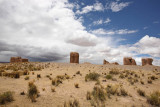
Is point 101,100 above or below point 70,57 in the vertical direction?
below

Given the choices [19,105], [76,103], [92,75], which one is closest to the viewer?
[19,105]

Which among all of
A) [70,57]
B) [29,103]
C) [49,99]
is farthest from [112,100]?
[70,57]

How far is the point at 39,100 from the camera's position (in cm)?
614

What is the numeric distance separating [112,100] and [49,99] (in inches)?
173

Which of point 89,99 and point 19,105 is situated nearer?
point 19,105

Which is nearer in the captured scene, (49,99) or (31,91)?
(49,99)

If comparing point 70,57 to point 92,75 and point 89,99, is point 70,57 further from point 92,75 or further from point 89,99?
point 89,99

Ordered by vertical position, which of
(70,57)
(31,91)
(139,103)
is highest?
(70,57)

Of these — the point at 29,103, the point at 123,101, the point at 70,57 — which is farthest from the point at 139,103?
the point at 70,57

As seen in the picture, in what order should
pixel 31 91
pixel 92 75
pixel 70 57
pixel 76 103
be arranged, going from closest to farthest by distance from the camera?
pixel 76 103
pixel 31 91
pixel 92 75
pixel 70 57

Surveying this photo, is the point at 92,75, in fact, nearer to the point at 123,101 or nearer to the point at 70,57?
the point at 123,101

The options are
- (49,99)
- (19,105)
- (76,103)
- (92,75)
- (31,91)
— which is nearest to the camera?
(19,105)

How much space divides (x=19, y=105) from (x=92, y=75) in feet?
29.6

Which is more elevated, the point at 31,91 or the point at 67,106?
the point at 31,91
